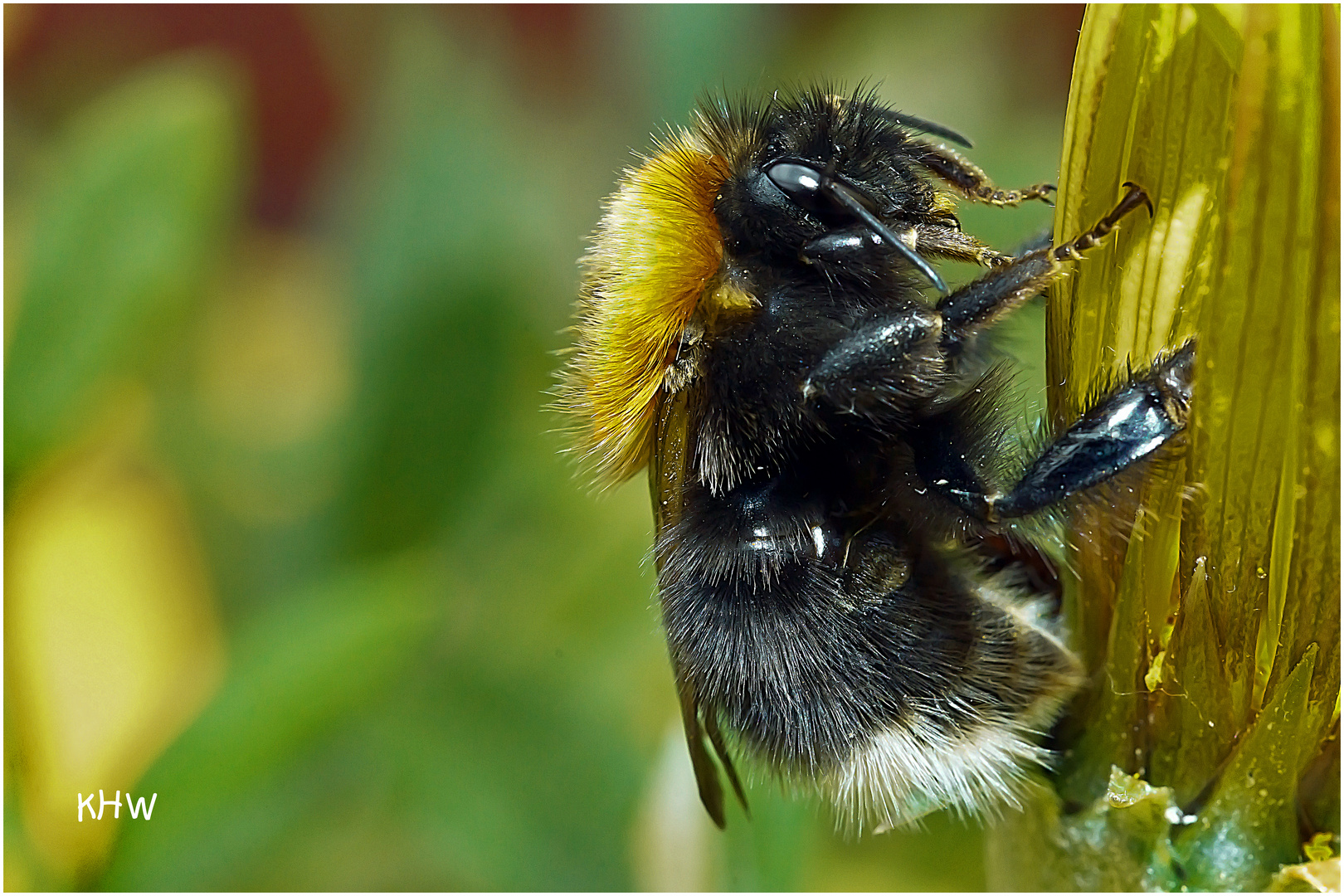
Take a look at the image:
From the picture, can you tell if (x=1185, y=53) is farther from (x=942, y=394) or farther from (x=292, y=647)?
(x=292, y=647)

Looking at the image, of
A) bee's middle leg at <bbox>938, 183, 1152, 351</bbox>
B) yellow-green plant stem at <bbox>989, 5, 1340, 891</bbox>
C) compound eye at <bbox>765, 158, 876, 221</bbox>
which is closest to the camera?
yellow-green plant stem at <bbox>989, 5, 1340, 891</bbox>

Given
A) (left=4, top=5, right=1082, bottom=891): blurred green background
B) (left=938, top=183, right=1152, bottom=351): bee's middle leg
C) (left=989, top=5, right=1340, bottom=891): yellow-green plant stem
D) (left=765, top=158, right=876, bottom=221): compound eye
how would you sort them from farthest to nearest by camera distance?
1. (left=4, top=5, right=1082, bottom=891): blurred green background
2. (left=765, top=158, right=876, bottom=221): compound eye
3. (left=938, top=183, right=1152, bottom=351): bee's middle leg
4. (left=989, top=5, right=1340, bottom=891): yellow-green plant stem

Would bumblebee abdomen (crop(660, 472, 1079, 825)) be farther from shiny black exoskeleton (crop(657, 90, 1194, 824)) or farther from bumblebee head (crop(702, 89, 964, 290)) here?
bumblebee head (crop(702, 89, 964, 290))

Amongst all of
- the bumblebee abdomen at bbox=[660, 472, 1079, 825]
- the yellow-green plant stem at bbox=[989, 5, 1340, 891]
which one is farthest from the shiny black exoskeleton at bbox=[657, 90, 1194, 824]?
the yellow-green plant stem at bbox=[989, 5, 1340, 891]

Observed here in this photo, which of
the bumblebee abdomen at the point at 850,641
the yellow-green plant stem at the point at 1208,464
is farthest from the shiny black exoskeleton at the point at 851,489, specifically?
the yellow-green plant stem at the point at 1208,464

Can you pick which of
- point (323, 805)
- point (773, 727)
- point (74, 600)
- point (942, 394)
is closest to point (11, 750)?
point (74, 600)

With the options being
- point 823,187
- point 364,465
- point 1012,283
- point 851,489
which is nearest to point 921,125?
point 823,187

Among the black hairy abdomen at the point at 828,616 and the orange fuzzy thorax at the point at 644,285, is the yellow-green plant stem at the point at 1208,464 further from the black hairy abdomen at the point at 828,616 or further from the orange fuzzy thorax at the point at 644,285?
the orange fuzzy thorax at the point at 644,285
